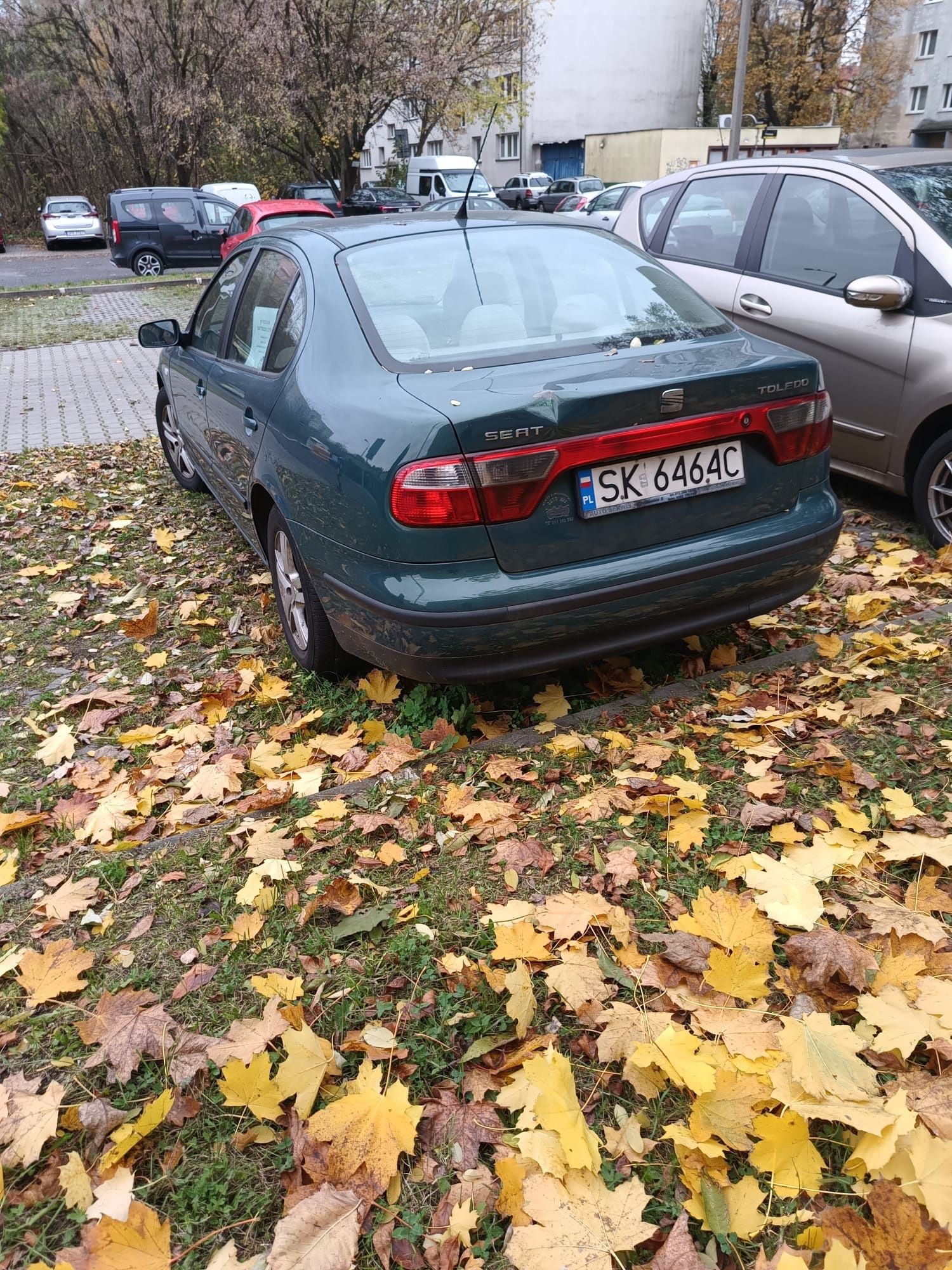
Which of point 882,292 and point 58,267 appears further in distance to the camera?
point 58,267

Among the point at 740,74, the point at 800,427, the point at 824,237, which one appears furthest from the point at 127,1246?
the point at 740,74

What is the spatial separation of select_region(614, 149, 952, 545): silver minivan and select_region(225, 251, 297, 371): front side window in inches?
102

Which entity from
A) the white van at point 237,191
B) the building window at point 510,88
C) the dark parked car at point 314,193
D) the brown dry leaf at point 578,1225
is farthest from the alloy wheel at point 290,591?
the building window at point 510,88

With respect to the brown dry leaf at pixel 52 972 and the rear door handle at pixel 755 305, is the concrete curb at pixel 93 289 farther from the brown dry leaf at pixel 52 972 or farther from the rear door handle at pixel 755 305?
the brown dry leaf at pixel 52 972

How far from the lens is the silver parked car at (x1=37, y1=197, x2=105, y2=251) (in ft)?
104

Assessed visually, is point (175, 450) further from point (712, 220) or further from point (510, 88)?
point (510, 88)

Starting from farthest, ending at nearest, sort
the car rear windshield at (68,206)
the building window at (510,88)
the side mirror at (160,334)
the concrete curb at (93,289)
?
the building window at (510,88)
the car rear windshield at (68,206)
the concrete curb at (93,289)
the side mirror at (160,334)

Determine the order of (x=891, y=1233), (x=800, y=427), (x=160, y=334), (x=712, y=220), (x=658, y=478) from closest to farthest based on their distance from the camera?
(x=891, y=1233) < (x=658, y=478) < (x=800, y=427) < (x=160, y=334) < (x=712, y=220)

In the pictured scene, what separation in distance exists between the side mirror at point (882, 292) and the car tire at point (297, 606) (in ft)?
9.42

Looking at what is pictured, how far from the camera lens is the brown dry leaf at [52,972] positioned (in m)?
2.35

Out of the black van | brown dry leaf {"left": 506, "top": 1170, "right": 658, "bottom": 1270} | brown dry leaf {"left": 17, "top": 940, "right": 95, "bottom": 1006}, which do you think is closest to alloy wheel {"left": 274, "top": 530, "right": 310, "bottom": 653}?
brown dry leaf {"left": 17, "top": 940, "right": 95, "bottom": 1006}

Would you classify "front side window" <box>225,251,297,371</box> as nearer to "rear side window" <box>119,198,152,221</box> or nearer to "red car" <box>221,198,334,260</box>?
"red car" <box>221,198,334,260</box>

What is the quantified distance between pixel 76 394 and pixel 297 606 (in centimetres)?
777

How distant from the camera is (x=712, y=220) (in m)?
5.84
